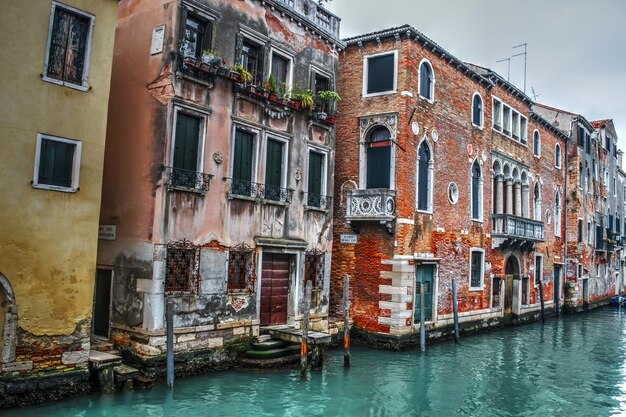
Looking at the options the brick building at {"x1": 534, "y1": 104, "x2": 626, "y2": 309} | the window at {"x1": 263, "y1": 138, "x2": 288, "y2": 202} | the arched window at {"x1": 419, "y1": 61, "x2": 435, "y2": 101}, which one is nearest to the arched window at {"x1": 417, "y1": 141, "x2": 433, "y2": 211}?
the arched window at {"x1": 419, "y1": 61, "x2": 435, "y2": 101}

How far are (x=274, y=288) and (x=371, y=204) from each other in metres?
4.04

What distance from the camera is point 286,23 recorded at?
1407 centimetres

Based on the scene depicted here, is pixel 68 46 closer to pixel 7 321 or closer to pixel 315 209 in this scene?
pixel 7 321

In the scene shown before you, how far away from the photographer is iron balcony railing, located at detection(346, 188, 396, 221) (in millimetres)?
15711

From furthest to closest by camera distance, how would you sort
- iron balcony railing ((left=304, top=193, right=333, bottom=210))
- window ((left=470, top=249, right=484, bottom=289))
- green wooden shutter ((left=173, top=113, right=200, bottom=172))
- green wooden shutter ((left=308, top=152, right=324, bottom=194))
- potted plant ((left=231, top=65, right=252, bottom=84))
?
1. window ((left=470, top=249, right=484, bottom=289))
2. green wooden shutter ((left=308, top=152, right=324, bottom=194))
3. iron balcony railing ((left=304, top=193, right=333, bottom=210))
4. potted plant ((left=231, top=65, right=252, bottom=84))
5. green wooden shutter ((left=173, top=113, right=200, bottom=172))

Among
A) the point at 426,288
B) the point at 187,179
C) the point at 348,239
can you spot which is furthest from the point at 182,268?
the point at 426,288

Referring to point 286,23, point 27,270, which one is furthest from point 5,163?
point 286,23

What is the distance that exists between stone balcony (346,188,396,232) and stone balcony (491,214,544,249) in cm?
668

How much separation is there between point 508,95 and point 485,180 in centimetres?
424

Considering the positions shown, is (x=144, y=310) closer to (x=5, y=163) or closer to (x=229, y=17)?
(x=5, y=163)

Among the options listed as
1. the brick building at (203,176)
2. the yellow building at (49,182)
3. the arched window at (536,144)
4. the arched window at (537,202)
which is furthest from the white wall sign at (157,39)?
the arched window at (537,202)

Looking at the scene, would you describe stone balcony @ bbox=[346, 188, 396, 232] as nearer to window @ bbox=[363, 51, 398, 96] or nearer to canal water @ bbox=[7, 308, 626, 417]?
window @ bbox=[363, 51, 398, 96]

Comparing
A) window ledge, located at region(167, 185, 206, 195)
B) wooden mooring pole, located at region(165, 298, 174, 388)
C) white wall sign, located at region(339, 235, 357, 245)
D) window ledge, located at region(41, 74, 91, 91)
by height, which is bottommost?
wooden mooring pole, located at region(165, 298, 174, 388)

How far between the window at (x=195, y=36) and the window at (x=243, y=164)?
6.44 ft
